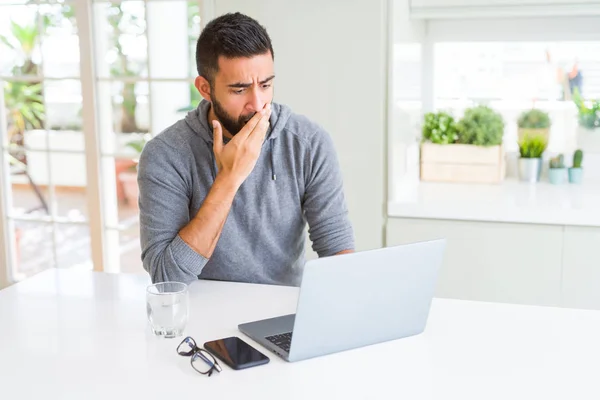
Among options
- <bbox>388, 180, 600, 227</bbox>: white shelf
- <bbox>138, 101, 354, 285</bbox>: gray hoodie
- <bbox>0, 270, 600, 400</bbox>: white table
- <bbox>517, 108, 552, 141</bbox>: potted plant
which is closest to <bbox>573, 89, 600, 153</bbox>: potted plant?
<bbox>517, 108, 552, 141</bbox>: potted plant

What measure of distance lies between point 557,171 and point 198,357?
215 cm

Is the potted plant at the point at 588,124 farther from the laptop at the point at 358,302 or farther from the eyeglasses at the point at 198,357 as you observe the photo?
the eyeglasses at the point at 198,357

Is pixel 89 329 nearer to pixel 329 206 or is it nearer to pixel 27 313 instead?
pixel 27 313

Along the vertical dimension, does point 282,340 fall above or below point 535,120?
below

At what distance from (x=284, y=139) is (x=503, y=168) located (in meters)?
1.38

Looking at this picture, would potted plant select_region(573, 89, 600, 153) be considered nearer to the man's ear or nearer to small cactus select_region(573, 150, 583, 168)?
small cactus select_region(573, 150, 583, 168)

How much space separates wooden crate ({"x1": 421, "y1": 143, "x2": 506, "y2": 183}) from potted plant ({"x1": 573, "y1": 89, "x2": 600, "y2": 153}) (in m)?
0.38

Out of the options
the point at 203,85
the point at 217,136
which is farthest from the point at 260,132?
the point at 203,85

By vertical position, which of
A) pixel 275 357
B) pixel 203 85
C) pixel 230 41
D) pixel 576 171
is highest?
pixel 230 41

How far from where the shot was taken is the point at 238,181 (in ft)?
6.23

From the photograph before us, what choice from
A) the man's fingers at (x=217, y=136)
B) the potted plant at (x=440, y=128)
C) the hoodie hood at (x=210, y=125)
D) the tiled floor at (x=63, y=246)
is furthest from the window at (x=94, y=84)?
the man's fingers at (x=217, y=136)

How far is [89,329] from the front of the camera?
1.56m

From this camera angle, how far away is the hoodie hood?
79.9 inches

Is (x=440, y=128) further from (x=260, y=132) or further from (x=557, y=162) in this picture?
(x=260, y=132)
